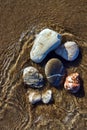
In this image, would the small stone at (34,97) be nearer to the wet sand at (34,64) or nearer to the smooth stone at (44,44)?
the wet sand at (34,64)

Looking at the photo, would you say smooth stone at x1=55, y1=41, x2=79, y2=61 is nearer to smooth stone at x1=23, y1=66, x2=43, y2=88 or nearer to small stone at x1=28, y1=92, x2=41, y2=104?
smooth stone at x1=23, y1=66, x2=43, y2=88

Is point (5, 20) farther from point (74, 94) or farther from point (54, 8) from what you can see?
point (74, 94)

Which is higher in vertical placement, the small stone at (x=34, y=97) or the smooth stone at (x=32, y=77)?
the smooth stone at (x=32, y=77)

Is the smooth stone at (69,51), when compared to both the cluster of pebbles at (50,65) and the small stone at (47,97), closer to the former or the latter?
the cluster of pebbles at (50,65)

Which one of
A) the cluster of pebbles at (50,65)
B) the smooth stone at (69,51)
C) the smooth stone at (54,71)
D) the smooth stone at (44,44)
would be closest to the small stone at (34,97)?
the cluster of pebbles at (50,65)

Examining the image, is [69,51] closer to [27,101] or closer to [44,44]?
[44,44]

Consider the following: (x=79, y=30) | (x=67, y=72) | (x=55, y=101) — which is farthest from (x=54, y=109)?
(x=79, y=30)

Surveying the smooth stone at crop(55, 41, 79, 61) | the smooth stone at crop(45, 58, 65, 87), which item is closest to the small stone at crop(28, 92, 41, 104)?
the smooth stone at crop(45, 58, 65, 87)

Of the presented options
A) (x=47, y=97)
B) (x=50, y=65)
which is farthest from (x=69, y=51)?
(x=47, y=97)
